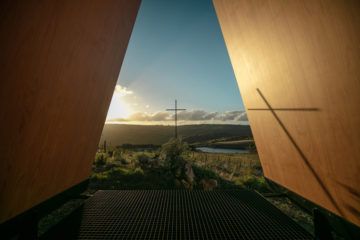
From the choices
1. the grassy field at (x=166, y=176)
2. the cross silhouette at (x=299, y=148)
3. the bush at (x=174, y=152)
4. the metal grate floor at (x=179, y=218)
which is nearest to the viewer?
the cross silhouette at (x=299, y=148)

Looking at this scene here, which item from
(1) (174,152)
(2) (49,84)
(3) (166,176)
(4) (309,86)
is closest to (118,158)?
(1) (174,152)

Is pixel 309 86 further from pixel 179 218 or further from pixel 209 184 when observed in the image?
pixel 209 184

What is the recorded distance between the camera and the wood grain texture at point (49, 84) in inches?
61.6

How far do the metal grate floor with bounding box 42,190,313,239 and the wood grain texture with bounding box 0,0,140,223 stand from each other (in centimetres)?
55

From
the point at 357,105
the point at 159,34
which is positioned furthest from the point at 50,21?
the point at 159,34

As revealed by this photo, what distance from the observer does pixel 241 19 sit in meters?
3.15

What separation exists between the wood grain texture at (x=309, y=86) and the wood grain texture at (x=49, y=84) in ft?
6.04

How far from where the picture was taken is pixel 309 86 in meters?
2.11

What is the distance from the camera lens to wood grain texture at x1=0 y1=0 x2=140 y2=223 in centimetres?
157

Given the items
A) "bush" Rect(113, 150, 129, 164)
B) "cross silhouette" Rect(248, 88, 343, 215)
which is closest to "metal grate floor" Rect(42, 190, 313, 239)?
"cross silhouette" Rect(248, 88, 343, 215)

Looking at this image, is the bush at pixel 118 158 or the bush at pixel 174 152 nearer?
the bush at pixel 174 152

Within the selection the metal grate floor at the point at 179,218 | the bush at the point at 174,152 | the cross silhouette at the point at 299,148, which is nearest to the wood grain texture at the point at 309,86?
the cross silhouette at the point at 299,148

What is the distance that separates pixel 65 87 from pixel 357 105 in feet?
8.45

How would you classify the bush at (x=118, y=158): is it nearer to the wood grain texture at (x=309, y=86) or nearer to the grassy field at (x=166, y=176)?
the grassy field at (x=166, y=176)
